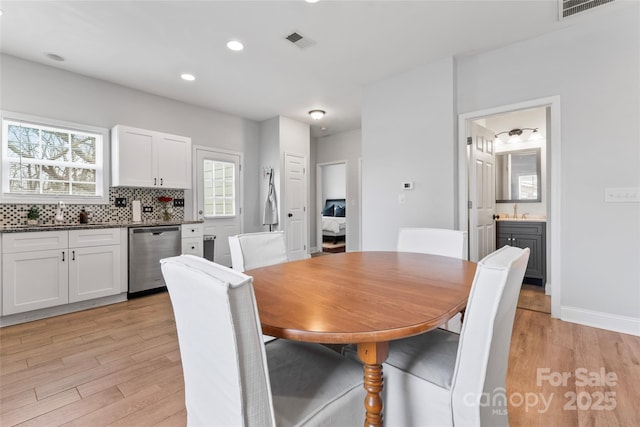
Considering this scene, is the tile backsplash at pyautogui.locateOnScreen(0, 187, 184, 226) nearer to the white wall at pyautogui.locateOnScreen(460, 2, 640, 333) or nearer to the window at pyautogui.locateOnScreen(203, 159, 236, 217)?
the window at pyautogui.locateOnScreen(203, 159, 236, 217)

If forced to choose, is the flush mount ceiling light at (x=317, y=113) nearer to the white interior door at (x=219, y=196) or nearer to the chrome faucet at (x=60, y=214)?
the white interior door at (x=219, y=196)

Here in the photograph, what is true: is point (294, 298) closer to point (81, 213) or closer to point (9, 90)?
point (81, 213)

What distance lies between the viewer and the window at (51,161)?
308 cm

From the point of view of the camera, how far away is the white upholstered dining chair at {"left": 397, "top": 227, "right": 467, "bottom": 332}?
2.03m

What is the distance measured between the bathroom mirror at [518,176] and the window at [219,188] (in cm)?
432

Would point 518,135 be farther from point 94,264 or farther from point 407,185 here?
point 94,264

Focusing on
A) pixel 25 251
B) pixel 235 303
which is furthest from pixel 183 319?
pixel 25 251

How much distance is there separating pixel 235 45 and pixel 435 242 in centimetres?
262

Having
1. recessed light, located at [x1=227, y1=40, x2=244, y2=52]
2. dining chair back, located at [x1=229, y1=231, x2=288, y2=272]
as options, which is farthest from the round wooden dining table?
recessed light, located at [x1=227, y1=40, x2=244, y2=52]

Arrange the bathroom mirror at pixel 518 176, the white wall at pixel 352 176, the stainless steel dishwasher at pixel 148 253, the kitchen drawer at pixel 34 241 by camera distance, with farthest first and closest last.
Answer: the white wall at pixel 352 176
the bathroom mirror at pixel 518 176
the stainless steel dishwasher at pixel 148 253
the kitchen drawer at pixel 34 241

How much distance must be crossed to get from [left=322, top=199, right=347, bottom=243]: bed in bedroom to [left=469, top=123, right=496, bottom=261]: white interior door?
3.69 meters

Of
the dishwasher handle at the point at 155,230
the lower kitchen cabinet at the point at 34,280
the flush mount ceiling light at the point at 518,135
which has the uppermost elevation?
the flush mount ceiling light at the point at 518,135

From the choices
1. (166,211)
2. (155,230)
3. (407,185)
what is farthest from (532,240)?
(166,211)

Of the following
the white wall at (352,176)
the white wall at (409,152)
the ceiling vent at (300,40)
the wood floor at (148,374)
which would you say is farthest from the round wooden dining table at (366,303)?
the white wall at (352,176)
